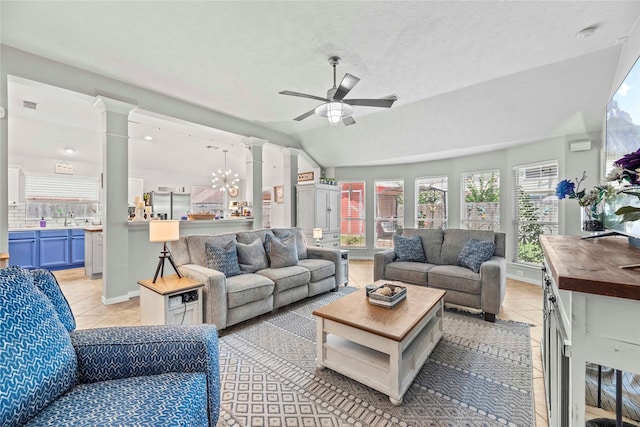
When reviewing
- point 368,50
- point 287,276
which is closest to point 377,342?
point 287,276

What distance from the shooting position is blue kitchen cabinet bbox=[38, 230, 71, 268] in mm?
5238

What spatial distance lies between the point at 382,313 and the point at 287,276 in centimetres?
141

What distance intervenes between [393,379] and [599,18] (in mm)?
3303

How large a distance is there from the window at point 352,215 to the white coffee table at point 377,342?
458 cm

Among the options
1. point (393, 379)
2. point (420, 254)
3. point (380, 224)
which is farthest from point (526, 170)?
point (393, 379)

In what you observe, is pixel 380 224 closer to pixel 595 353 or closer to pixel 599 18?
pixel 599 18

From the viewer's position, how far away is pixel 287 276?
325cm

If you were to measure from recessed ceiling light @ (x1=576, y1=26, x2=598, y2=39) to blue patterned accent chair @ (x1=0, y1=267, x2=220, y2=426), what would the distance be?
3.81 metres

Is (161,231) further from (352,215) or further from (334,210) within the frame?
(352,215)

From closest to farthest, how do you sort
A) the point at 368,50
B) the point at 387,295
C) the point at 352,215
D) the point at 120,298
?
the point at 387,295 → the point at 368,50 → the point at 120,298 → the point at 352,215

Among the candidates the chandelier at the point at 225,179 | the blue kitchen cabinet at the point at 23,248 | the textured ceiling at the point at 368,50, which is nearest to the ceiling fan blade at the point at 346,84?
the textured ceiling at the point at 368,50

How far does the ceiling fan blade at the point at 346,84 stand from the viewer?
2.36m

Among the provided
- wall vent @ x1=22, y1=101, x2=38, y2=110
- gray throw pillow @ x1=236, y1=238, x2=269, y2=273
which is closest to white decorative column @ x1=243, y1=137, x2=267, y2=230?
gray throw pillow @ x1=236, y1=238, x2=269, y2=273

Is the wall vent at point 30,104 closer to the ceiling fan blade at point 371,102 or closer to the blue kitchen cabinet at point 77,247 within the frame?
the blue kitchen cabinet at point 77,247
